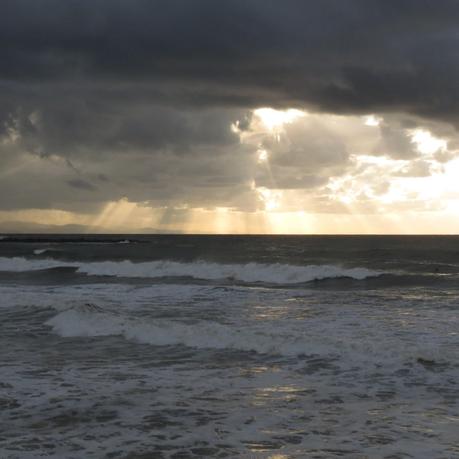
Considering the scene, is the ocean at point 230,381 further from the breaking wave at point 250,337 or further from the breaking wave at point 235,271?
the breaking wave at point 235,271

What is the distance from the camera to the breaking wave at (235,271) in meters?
44.9

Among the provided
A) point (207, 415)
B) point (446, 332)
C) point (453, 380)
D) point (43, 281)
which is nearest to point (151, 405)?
point (207, 415)

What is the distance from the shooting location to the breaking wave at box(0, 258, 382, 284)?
4494 cm

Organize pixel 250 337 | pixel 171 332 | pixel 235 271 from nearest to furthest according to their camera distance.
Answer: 1. pixel 250 337
2. pixel 171 332
3. pixel 235 271

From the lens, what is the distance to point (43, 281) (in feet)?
142

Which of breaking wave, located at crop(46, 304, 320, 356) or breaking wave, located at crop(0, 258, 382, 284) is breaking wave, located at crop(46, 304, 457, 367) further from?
breaking wave, located at crop(0, 258, 382, 284)

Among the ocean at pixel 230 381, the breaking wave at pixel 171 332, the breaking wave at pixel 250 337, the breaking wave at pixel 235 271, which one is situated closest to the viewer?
the ocean at pixel 230 381

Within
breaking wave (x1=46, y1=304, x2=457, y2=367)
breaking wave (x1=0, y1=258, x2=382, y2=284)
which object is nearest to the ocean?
breaking wave (x1=46, y1=304, x2=457, y2=367)

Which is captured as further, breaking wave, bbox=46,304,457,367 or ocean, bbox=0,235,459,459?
breaking wave, bbox=46,304,457,367

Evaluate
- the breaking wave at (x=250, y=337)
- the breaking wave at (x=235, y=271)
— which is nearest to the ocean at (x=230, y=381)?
the breaking wave at (x=250, y=337)

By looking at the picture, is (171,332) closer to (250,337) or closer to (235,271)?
(250,337)

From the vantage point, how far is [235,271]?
4825cm

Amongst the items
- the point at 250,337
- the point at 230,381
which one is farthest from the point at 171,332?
the point at 230,381

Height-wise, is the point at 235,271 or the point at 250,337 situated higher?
the point at 235,271
